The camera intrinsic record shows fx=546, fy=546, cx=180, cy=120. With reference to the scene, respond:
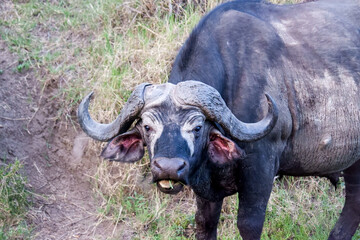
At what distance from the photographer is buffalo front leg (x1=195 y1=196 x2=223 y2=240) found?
4910mm

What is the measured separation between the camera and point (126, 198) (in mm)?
5727

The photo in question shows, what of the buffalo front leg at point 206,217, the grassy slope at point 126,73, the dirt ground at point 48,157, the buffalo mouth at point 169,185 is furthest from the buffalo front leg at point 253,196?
the dirt ground at point 48,157

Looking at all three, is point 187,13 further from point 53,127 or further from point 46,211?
point 46,211

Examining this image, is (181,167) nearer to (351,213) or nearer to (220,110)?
(220,110)

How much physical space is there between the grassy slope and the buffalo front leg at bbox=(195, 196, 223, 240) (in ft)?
1.36

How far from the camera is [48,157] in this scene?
6113 mm

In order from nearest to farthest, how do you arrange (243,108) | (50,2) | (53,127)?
1. (243,108)
2. (53,127)
3. (50,2)

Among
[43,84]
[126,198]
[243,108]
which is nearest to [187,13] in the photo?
[43,84]

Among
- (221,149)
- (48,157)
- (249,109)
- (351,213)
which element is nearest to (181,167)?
(221,149)

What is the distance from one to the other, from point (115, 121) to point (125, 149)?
242mm

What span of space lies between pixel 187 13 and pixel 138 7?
675 mm

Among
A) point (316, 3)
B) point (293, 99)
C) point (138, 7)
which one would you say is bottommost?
point (138, 7)

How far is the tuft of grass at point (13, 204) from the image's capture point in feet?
17.0

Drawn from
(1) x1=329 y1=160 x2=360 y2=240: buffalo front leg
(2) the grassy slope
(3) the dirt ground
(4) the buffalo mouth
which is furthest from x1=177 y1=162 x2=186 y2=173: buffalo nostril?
(1) x1=329 y1=160 x2=360 y2=240: buffalo front leg
